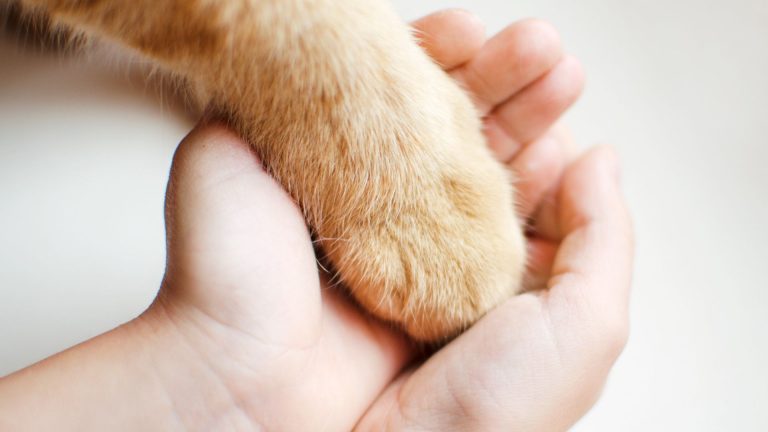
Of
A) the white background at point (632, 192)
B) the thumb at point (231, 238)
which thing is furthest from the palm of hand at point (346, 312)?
the white background at point (632, 192)

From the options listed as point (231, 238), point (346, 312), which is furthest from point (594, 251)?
point (231, 238)

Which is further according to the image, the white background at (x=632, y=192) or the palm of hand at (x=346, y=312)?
the white background at (x=632, y=192)

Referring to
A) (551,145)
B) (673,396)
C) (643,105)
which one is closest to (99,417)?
(551,145)

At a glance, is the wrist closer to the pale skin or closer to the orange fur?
the pale skin

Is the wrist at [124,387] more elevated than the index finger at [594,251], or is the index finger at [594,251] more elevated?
the index finger at [594,251]

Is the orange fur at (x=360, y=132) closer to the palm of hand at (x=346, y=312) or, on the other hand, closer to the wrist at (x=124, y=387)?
the palm of hand at (x=346, y=312)

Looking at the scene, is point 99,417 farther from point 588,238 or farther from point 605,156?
point 605,156
